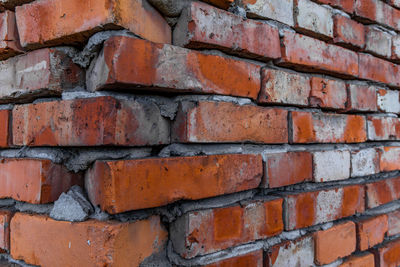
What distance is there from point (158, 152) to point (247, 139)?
0.24m

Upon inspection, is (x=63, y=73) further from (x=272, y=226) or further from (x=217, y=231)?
(x=272, y=226)

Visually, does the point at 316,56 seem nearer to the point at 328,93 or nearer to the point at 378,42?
the point at 328,93

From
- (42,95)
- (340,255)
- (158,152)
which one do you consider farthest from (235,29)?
(340,255)

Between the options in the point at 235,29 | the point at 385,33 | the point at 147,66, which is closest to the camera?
the point at 147,66

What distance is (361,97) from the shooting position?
1.15 m

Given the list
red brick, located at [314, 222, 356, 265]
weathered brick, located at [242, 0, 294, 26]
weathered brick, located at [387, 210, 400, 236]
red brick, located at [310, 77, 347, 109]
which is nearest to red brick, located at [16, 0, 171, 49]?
weathered brick, located at [242, 0, 294, 26]

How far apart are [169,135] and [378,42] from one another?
0.99m

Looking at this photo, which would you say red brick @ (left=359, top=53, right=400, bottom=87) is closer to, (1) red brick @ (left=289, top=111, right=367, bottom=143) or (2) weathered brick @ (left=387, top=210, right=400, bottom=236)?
(1) red brick @ (left=289, top=111, right=367, bottom=143)

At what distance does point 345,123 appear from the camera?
108 centimetres

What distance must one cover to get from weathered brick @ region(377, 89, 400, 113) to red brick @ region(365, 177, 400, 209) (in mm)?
279

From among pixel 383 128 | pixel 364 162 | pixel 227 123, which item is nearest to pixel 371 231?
pixel 364 162

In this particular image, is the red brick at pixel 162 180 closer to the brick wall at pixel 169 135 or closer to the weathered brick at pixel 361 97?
the brick wall at pixel 169 135

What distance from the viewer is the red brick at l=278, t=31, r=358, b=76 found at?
0.94m

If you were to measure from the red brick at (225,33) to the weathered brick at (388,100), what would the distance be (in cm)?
58
